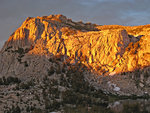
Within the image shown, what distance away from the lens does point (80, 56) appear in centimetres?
4325

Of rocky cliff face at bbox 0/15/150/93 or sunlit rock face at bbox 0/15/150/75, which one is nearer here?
rocky cliff face at bbox 0/15/150/93

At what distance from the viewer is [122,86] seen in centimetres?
3619

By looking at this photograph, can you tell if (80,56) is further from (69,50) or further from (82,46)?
(69,50)

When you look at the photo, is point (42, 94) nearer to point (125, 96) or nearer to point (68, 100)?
point (68, 100)

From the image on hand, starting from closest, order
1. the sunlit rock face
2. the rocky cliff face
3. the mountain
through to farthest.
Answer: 1. the mountain
2. the rocky cliff face
3. the sunlit rock face

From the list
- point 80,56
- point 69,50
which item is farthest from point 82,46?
point 69,50

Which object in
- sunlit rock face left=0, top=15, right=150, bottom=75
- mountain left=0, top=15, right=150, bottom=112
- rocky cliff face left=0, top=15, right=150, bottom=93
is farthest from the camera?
sunlit rock face left=0, top=15, right=150, bottom=75

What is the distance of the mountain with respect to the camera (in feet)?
123

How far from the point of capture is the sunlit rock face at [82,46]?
4041 centimetres

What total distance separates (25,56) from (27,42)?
4.54m

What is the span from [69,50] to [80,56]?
2.51 meters

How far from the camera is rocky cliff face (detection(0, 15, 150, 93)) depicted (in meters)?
39.9

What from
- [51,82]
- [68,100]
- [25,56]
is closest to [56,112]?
[68,100]

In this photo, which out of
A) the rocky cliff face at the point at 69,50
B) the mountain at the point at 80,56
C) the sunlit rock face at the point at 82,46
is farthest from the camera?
the sunlit rock face at the point at 82,46
